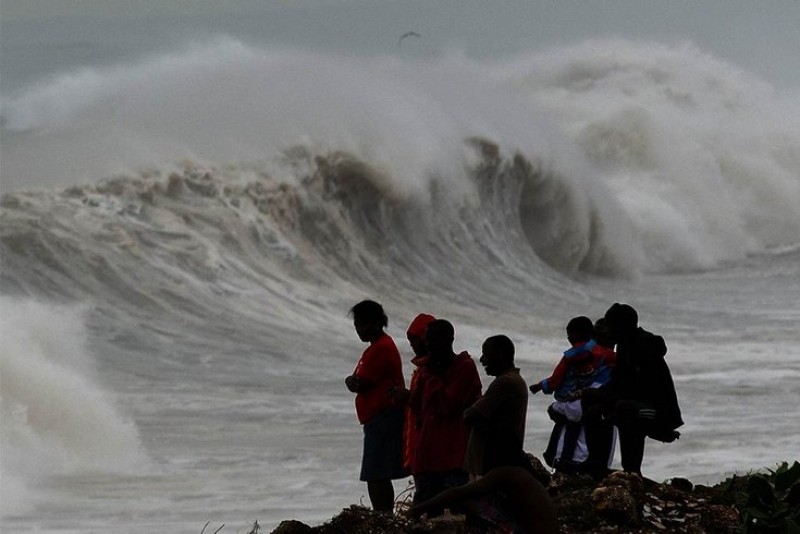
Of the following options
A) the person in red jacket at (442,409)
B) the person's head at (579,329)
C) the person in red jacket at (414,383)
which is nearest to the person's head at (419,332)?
the person in red jacket at (414,383)

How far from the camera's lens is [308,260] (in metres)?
27.8

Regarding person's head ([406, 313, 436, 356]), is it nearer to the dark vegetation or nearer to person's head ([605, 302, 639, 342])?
the dark vegetation

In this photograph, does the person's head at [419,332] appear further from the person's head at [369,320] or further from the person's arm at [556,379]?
the person's arm at [556,379]

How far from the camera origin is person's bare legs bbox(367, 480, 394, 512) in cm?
791

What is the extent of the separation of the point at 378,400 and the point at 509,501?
1159 millimetres

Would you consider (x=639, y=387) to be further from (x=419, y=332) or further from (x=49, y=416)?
(x=49, y=416)

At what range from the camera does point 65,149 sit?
28109 mm

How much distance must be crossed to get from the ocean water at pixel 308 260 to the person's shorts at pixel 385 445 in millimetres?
3969

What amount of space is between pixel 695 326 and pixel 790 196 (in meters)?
22.7

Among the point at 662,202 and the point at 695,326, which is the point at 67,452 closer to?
the point at 695,326

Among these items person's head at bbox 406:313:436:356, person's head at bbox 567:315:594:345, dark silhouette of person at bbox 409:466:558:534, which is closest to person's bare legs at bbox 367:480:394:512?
person's head at bbox 406:313:436:356

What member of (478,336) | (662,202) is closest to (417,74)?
(662,202)

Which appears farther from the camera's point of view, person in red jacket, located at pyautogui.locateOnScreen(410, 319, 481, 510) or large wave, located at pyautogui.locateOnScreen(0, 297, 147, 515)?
large wave, located at pyautogui.locateOnScreen(0, 297, 147, 515)

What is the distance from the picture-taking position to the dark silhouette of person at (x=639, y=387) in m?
8.02
